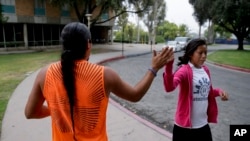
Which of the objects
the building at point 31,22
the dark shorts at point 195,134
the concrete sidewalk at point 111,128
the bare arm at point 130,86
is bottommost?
the concrete sidewalk at point 111,128

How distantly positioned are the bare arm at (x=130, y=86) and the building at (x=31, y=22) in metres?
26.5

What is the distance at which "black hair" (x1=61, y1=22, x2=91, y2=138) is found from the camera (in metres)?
1.78

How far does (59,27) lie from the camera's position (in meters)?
33.1

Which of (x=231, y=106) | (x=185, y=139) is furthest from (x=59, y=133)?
(x=231, y=106)

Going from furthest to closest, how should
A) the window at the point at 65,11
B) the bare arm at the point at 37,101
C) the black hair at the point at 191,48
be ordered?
1. the window at the point at 65,11
2. the black hair at the point at 191,48
3. the bare arm at the point at 37,101

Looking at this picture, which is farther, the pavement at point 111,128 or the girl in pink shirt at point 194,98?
the pavement at point 111,128

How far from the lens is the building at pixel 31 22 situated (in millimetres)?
27609

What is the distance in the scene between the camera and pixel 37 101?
198 centimetres

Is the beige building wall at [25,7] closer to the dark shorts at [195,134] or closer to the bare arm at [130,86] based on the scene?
the dark shorts at [195,134]

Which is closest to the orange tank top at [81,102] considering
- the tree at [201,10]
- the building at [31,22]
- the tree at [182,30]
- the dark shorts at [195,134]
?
the dark shorts at [195,134]

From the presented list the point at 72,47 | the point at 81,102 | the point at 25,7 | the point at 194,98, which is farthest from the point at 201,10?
the point at 81,102

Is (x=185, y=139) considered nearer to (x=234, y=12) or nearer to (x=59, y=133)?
(x=59, y=133)

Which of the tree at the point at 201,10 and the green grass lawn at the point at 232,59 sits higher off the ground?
the tree at the point at 201,10

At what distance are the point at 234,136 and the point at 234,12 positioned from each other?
26.5 metres
